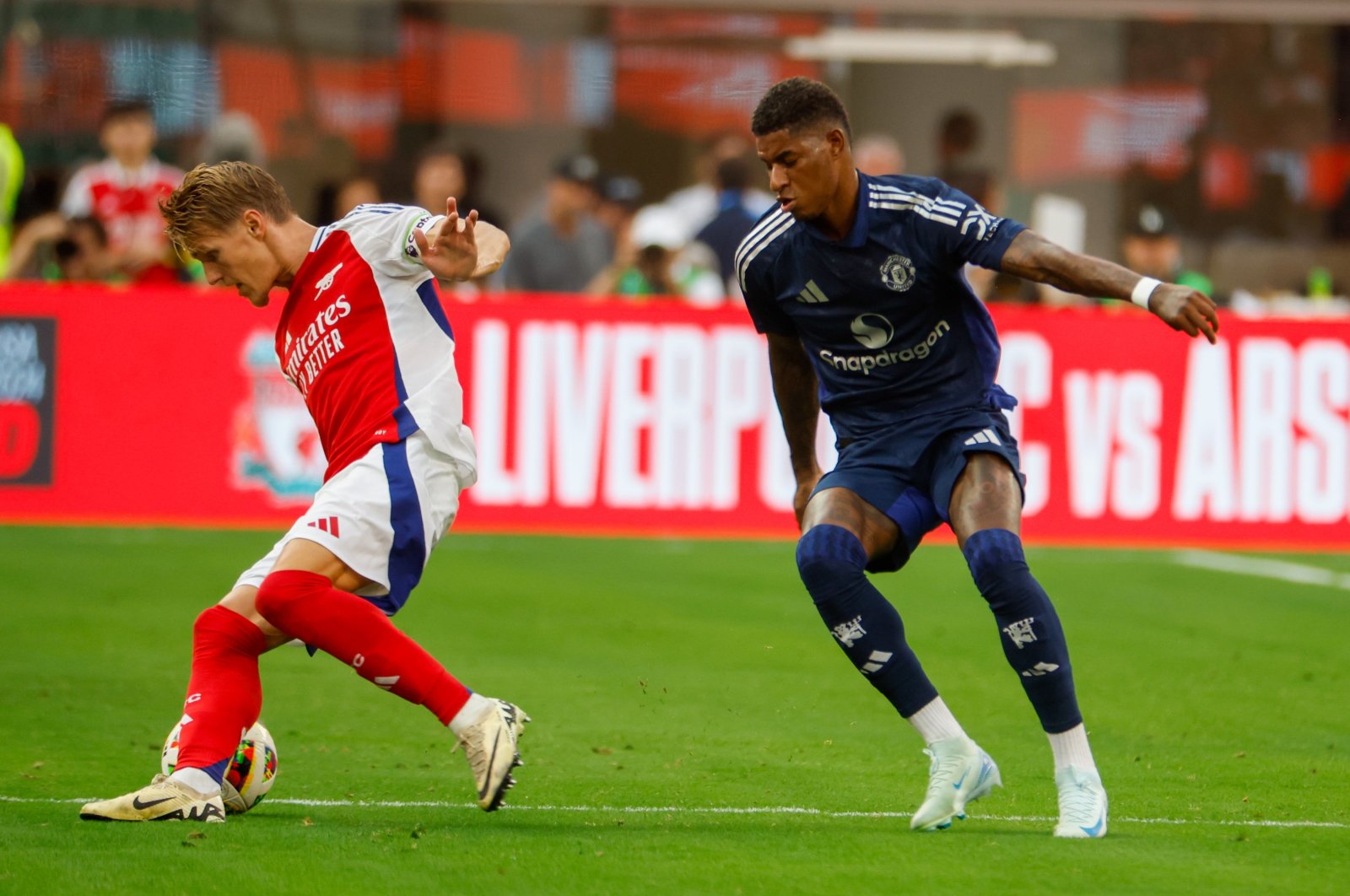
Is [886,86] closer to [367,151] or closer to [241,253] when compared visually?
[367,151]

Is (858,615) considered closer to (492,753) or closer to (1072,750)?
(1072,750)

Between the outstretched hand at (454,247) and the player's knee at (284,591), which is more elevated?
the outstretched hand at (454,247)

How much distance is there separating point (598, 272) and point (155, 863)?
10.6 m

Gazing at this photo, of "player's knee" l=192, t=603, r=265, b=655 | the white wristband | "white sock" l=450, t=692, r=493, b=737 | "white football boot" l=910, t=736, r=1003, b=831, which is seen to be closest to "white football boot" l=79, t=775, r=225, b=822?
"player's knee" l=192, t=603, r=265, b=655

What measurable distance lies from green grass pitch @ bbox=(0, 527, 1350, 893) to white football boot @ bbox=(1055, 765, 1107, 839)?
0.06m

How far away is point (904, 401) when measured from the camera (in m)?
5.95

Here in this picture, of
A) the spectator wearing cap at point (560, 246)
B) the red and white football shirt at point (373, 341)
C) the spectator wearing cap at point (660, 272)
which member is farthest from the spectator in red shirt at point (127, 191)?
the red and white football shirt at point (373, 341)

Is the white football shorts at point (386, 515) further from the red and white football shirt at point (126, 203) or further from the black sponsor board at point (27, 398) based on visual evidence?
the red and white football shirt at point (126, 203)

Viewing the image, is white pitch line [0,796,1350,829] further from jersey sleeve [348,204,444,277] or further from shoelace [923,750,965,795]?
jersey sleeve [348,204,444,277]

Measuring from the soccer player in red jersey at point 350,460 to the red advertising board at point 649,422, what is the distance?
725cm

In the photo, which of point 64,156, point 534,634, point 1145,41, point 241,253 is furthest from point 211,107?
point 241,253

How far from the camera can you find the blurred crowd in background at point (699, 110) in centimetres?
1869

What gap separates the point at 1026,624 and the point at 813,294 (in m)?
1.15

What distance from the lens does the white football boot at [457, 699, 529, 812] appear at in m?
5.38
